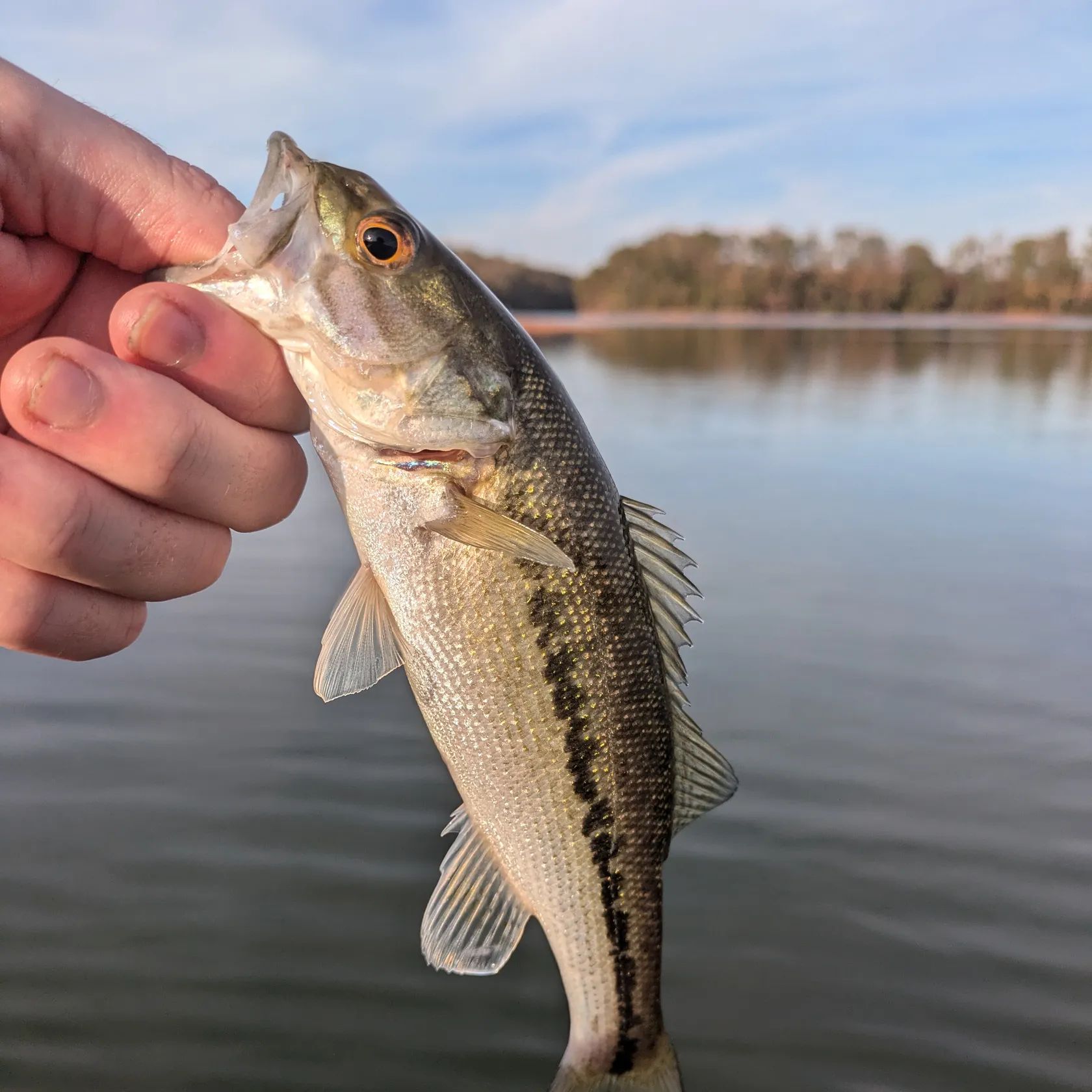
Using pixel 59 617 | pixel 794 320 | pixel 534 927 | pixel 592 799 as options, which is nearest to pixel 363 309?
pixel 59 617

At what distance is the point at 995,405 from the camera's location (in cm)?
2389

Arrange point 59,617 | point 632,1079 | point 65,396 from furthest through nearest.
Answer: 1. point 632,1079
2. point 59,617
3. point 65,396

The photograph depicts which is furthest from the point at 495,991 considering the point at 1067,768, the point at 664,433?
the point at 664,433

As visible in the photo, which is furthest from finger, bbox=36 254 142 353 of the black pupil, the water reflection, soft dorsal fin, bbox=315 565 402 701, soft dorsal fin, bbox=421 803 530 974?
the water reflection

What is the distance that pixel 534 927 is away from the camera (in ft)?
15.8

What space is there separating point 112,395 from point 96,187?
0.66 metres

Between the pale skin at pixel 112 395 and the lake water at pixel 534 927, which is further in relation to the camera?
the lake water at pixel 534 927

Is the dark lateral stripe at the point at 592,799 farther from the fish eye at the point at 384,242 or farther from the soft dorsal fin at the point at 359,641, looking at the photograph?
the fish eye at the point at 384,242

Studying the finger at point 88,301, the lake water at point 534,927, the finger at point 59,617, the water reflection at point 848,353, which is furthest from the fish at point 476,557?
the water reflection at point 848,353

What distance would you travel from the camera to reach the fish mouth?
209 centimetres

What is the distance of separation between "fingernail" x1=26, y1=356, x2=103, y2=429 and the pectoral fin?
0.83 m

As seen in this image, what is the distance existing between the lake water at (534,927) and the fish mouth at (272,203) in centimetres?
355

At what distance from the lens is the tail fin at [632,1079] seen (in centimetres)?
264

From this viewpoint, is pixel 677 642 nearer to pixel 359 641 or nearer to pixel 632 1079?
pixel 359 641
